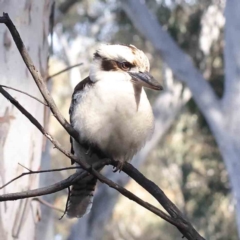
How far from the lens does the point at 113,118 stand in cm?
161

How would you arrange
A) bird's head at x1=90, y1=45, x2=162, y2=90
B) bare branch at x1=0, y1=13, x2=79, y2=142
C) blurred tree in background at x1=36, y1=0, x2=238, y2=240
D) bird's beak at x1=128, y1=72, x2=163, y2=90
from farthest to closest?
blurred tree in background at x1=36, y1=0, x2=238, y2=240 → bird's head at x1=90, y1=45, x2=162, y2=90 → bird's beak at x1=128, y1=72, x2=163, y2=90 → bare branch at x1=0, y1=13, x2=79, y2=142

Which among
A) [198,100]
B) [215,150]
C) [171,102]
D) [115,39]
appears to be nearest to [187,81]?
[198,100]

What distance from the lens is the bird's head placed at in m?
1.64

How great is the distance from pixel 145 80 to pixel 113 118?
5.3 inches

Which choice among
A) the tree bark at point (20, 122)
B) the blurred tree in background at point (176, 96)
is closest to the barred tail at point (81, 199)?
the tree bark at point (20, 122)

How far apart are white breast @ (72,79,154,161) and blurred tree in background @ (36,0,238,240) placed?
13.8 ft

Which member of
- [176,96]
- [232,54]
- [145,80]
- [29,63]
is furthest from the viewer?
[176,96]

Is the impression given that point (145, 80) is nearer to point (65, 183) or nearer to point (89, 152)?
point (89, 152)

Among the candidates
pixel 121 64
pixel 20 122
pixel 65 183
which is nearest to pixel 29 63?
pixel 65 183

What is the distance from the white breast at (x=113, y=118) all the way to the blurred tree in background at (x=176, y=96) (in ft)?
13.8

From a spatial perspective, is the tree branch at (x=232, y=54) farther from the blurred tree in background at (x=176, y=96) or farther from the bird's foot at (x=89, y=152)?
the bird's foot at (x=89, y=152)

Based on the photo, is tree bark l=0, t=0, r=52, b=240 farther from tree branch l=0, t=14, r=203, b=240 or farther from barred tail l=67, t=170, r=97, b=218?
tree branch l=0, t=14, r=203, b=240

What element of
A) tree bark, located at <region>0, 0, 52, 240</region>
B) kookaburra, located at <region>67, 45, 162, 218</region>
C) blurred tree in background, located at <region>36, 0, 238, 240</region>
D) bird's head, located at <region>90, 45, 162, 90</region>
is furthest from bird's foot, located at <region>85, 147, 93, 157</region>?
blurred tree in background, located at <region>36, 0, 238, 240</region>

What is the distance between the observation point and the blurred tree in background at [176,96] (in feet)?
20.9
